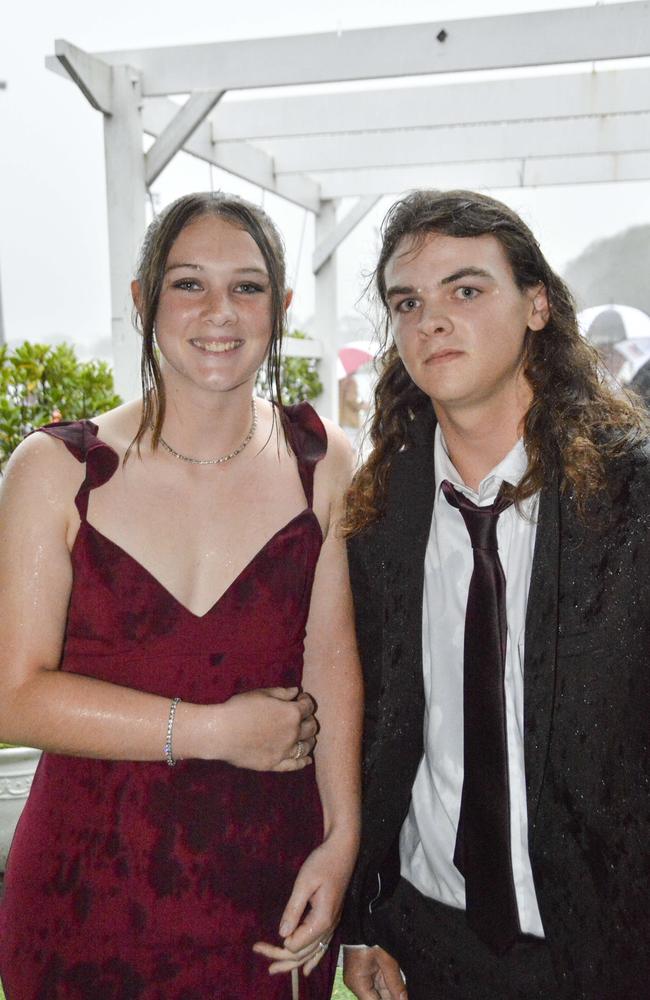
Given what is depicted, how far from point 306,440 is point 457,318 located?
0.38 metres

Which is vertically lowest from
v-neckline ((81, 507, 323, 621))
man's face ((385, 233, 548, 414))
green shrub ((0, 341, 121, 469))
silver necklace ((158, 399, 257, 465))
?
v-neckline ((81, 507, 323, 621))

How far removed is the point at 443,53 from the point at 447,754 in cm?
327

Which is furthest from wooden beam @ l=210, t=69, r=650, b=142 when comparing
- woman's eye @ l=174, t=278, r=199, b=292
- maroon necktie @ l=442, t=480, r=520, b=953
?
maroon necktie @ l=442, t=480, r=520, b=953

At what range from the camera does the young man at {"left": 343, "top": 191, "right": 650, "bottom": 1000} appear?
142 centimetres

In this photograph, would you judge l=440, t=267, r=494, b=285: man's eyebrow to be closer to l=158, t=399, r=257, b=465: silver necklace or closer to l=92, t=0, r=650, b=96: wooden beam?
l=158, t=399, r=257, b=465: silver necklace

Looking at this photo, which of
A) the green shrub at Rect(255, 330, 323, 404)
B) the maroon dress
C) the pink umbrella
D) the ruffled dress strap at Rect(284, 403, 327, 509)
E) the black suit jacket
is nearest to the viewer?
the black suit jacket

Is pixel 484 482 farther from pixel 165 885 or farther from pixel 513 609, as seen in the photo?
pixel 165 885

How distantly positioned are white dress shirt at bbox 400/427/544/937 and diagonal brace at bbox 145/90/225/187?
3.01m

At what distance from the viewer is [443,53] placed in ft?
12.8

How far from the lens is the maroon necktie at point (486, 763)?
1.48m

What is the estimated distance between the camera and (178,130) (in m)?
4.17

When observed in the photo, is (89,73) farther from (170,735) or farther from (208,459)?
(170,735)

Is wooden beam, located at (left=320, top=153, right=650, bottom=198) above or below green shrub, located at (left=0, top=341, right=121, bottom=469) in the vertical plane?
above

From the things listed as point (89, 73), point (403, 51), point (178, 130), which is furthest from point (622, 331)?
point (89, 73)
